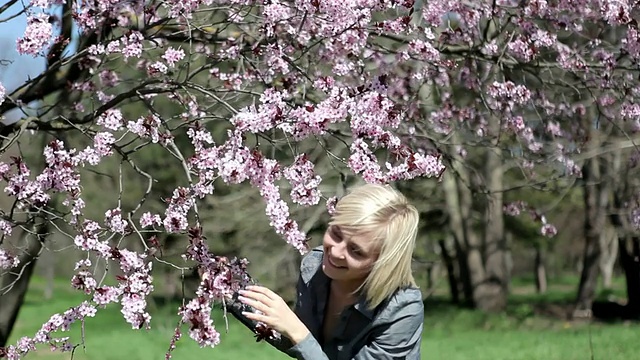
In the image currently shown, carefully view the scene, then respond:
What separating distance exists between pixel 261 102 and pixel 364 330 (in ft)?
7.50

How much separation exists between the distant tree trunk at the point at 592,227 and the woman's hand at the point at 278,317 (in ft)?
47.9

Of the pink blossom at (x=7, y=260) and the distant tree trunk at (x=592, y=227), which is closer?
the pink blossom at (x=7, y=260)

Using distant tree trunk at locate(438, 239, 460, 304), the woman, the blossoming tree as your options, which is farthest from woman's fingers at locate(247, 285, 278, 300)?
distant tree trunk at locate(438, 239, 460, 304)

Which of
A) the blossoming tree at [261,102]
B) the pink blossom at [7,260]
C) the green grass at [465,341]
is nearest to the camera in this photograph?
the blossoming tree at [261,102]

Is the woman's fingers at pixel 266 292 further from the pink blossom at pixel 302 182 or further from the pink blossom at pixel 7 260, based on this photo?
the pink blossom at pixel 7 260

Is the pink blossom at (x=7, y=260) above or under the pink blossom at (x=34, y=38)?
under

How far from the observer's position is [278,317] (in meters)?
2.55

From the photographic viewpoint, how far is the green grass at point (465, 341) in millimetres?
9922

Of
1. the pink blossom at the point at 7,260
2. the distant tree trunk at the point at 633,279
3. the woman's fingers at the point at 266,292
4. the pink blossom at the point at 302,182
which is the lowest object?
the distant tree trunk at the point at 633,279

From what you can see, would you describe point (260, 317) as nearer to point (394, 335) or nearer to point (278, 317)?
point (278, 317)

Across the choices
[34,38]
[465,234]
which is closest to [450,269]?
[465,234]

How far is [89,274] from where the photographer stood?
12.0ft

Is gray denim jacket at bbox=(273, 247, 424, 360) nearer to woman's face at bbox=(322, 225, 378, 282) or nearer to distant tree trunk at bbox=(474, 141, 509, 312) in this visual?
woman's face at bbox=(322, 225, 378, 282)

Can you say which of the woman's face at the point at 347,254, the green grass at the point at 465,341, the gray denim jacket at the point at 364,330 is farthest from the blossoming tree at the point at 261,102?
the green grass at the point at 465,341
